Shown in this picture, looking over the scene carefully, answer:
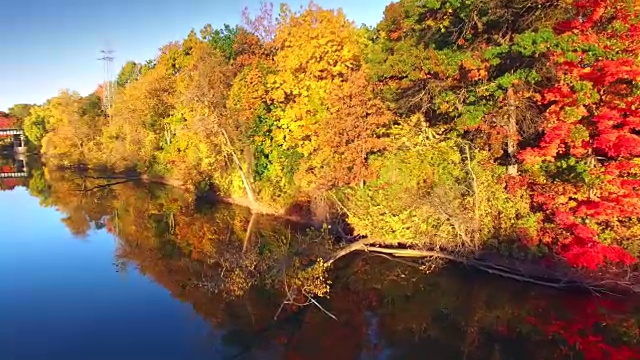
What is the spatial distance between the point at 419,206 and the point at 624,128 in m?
7.68

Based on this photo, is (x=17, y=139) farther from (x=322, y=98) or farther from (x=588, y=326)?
(x=588, y=326)

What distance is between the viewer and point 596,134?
1667cm

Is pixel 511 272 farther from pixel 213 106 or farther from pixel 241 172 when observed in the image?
pixel 213 106

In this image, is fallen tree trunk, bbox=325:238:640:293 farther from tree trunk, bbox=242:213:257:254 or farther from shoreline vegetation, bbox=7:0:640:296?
tree trunk, bbox=242:213:257:254

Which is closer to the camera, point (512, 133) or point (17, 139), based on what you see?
point (512, 133)

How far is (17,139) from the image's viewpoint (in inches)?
3981

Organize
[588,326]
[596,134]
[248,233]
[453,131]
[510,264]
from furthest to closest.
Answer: [248,233]
[453,131]
[510,264]
[596,134]
[588,326]

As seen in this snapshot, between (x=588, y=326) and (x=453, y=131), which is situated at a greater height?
(x=453, y=131)

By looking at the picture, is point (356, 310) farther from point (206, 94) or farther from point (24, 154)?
A: point (24, 154)

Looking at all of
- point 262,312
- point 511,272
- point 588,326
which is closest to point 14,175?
point 262,312

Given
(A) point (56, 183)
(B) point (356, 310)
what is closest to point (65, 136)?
(A) point (56, 183)

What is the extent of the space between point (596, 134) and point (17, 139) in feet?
374

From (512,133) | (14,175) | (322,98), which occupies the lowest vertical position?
(14,175)

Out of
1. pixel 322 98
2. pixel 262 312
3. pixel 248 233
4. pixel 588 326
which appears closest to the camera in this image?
pixel 588 326
